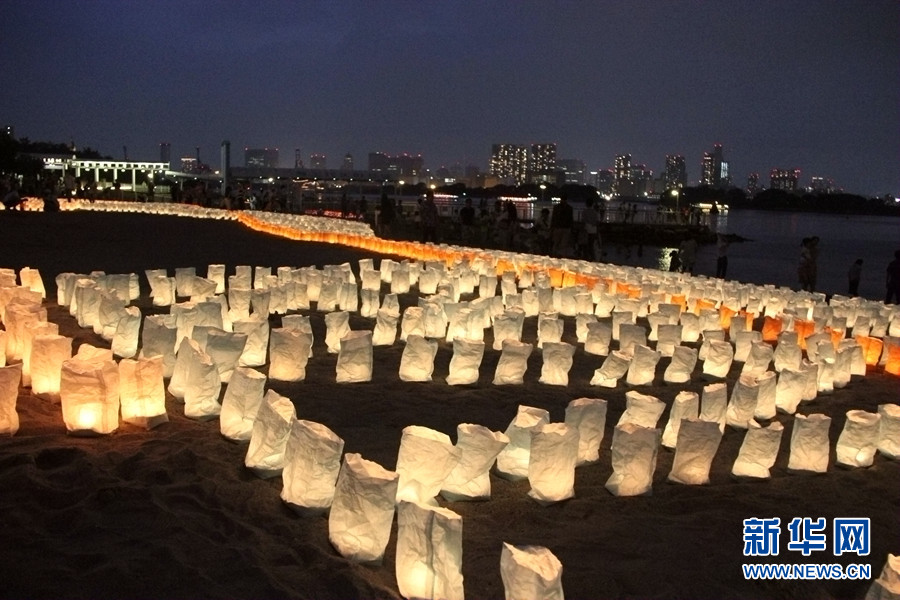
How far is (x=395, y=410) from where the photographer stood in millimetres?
5578

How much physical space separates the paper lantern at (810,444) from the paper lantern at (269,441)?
3126 mm

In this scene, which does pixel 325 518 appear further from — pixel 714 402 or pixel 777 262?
pixel 777 262

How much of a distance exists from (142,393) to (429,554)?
93.9 inches

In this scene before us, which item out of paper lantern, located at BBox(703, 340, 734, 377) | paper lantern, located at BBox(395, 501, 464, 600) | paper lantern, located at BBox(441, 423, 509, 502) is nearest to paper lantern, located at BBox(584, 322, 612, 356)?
paper lantern, located at BBox(703, 340, 734, 377)

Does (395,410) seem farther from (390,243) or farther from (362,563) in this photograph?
(390,243)

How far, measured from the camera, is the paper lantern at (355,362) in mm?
6148

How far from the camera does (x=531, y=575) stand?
9.35ft

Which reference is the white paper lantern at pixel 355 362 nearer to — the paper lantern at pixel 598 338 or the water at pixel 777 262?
the paper lantern at pixel 598 338

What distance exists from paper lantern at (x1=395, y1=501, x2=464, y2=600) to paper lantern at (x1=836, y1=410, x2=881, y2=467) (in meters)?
3.28

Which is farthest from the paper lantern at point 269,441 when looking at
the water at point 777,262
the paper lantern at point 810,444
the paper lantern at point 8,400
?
the water at point 777,262

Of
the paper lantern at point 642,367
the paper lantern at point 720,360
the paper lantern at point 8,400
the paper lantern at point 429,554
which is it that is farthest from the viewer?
the paper lantern at point 720,360

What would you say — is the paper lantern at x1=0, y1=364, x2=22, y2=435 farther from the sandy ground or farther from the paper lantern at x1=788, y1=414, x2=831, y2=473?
the paper lantern at x1=788, y1=414, x2=831, y2=473

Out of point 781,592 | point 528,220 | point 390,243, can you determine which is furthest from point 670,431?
point 528,220

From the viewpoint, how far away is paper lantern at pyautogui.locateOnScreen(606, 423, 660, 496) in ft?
14.1
